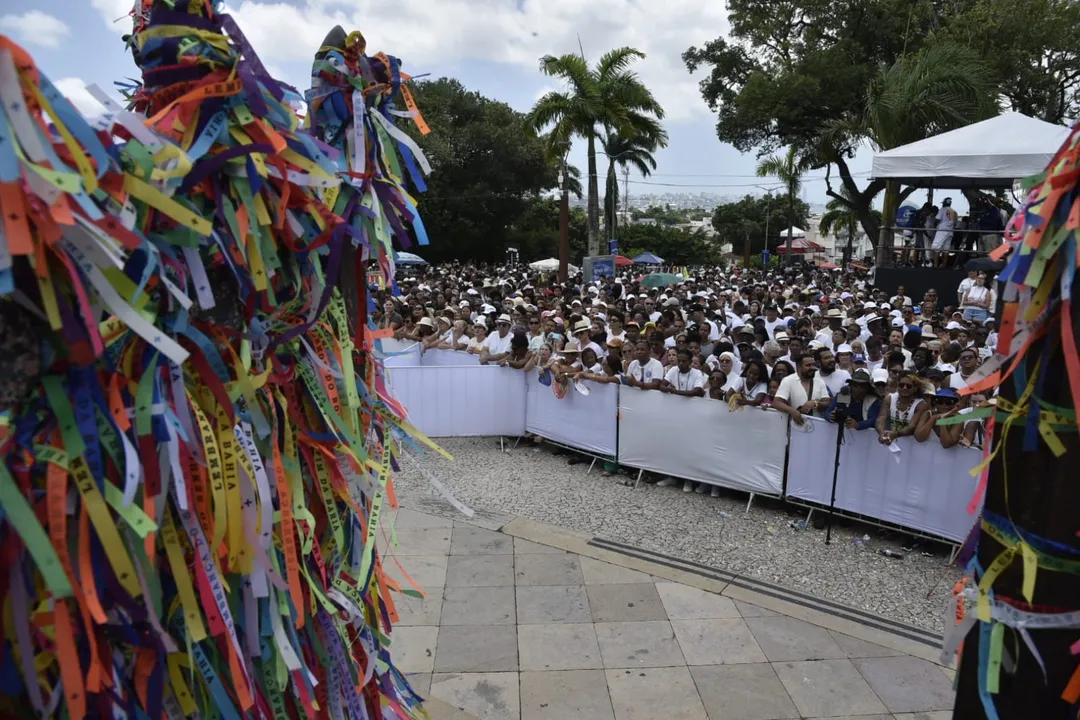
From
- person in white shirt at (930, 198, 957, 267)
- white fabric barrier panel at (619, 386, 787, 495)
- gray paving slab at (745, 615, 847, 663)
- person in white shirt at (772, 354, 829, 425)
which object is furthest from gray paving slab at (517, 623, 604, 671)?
person in white shirt at (930, 198, 957, 267)

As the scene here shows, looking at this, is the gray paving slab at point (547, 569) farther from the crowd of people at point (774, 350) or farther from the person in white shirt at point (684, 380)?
the person in white shirt at point (684, 380)

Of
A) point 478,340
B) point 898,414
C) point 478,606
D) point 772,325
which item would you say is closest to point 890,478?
point 898,414

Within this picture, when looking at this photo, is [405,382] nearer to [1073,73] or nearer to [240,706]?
[240,706]

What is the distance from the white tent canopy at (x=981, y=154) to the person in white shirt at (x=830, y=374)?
923cm

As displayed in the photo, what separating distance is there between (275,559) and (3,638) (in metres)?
0.74

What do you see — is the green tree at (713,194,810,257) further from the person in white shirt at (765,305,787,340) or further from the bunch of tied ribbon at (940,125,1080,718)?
the bunch of tied ribbon at (940,125,1080,718)

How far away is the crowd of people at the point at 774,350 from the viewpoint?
7199mm

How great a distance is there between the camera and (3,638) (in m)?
1.44

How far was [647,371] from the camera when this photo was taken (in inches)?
359

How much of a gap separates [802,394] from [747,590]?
2.38m

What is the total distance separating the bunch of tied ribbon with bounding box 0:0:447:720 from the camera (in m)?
1.38

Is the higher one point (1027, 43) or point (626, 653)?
point (1027, 43)

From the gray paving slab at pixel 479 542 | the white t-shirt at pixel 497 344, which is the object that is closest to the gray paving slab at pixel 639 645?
the gray paving slab at pixel 479 542

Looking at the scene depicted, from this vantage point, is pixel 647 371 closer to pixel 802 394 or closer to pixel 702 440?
pixel 702 440
